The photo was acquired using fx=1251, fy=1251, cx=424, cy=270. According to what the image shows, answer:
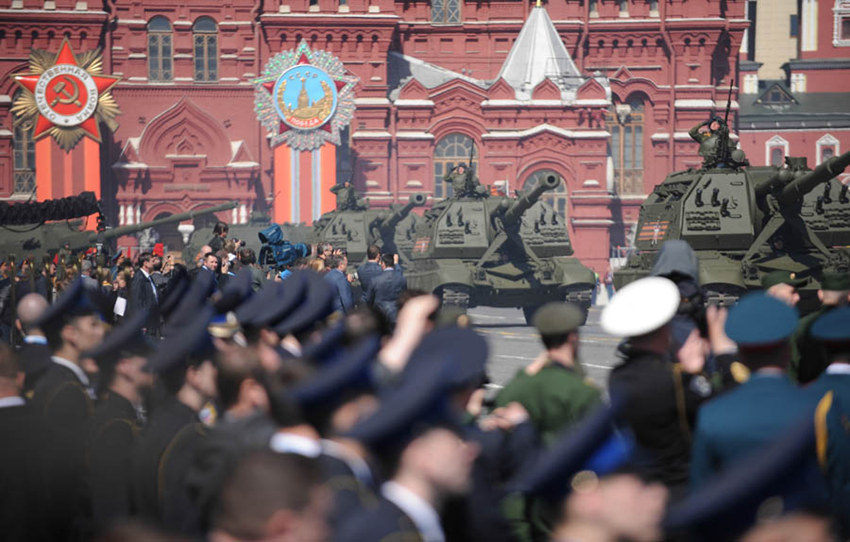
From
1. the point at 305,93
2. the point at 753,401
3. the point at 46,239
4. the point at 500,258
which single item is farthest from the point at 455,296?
the point at 305,93

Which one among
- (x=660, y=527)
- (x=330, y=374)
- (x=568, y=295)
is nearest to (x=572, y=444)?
(x=660, y=527)

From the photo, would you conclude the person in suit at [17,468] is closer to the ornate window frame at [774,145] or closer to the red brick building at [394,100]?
the red brick building at [394,100]

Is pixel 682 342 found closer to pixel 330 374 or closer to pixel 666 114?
pixel 330 374

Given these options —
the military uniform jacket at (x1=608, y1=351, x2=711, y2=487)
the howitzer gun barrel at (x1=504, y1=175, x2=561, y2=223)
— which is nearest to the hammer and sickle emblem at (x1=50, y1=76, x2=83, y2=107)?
the howitzer gun barrel at (x1=504, y1=175, x2=561, y2=223)

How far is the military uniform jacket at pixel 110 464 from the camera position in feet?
17.4

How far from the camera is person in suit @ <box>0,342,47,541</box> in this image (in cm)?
484

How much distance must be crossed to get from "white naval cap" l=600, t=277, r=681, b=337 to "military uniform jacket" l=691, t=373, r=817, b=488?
96 centimetres

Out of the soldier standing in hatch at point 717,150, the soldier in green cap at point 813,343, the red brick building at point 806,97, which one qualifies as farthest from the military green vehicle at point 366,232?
the red brick building at point 806,97

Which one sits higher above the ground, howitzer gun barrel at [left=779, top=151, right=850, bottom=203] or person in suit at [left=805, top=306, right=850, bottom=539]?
howitzer gun barrel at [left=779, top=151, right=850, bottom=203]

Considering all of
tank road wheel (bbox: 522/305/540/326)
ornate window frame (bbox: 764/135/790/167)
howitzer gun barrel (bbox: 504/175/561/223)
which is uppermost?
ornate window frame (bbox: 764/135/790/167)

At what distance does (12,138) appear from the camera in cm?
4506

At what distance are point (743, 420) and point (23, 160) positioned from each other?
44426mm

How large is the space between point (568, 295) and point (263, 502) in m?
20.7

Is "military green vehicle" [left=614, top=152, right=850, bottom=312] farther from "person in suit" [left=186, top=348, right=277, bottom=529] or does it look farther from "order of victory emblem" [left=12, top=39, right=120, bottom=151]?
"order of victory emblem" [left=12, top=39, right=120, bottom=151]
